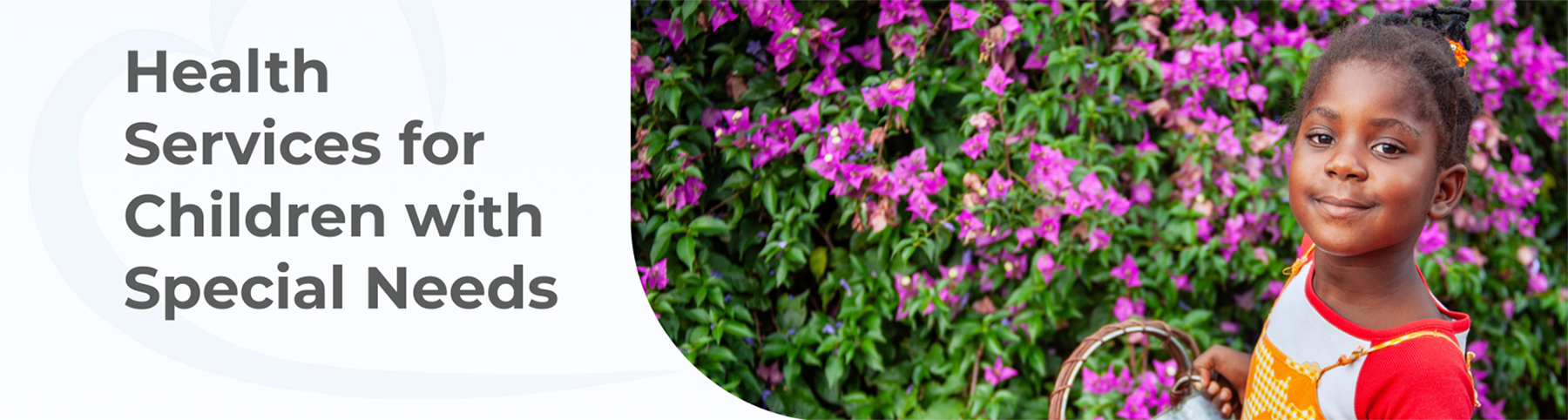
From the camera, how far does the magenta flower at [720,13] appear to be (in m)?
1.83

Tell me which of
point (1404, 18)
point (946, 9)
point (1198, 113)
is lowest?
point (1198, 113)

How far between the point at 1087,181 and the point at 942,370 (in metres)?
0.49

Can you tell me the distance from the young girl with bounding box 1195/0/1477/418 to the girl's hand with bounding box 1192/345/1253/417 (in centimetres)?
24

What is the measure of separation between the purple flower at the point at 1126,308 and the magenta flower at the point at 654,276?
953 millimetres

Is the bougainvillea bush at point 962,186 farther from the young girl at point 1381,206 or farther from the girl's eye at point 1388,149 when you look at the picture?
the girl's eye at point 1388,149

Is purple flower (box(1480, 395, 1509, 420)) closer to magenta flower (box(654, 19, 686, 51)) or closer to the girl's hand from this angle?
the girl's hand

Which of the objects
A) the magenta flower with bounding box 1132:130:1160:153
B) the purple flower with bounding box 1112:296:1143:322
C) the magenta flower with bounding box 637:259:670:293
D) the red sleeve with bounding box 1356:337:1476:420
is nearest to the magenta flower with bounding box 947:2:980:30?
the magenta flower with bounding box 1132:130:1160:153

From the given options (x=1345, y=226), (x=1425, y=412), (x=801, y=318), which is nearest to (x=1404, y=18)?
(x=1345, y=226)

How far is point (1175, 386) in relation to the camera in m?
1.39

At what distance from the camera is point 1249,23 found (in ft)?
6.02

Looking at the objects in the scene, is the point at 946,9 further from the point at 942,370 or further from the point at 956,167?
the point at 942,370

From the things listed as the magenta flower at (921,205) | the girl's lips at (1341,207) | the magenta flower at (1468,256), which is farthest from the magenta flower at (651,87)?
the magenta flower at (1468,256)

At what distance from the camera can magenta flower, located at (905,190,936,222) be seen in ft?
5.89

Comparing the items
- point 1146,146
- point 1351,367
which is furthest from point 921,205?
point 1351,367
